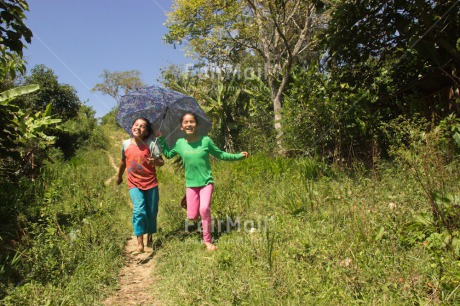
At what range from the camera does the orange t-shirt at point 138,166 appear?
4.61 meters

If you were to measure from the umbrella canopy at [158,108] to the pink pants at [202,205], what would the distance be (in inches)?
40.1

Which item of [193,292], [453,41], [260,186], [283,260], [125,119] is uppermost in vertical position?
[453,41]

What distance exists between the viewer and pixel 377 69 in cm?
665

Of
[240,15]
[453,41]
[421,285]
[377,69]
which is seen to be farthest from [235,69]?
[421,285]

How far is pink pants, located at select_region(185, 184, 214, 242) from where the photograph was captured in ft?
13.8

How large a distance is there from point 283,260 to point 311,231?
705 millimetres

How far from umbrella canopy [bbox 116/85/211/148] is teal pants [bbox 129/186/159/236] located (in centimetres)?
82

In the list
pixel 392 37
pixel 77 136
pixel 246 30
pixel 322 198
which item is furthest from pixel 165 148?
pixel 77 136

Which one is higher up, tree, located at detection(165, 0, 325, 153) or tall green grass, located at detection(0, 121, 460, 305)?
tree, located at detection(165, 0, 325, 153)

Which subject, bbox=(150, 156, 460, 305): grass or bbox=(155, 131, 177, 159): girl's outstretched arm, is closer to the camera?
bbox=(150, 156, 460, 305): grass

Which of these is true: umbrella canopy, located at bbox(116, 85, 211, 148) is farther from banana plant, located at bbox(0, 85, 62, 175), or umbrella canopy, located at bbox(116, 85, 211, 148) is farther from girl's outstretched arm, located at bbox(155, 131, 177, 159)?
banana plant, located at bbox(0, 85, 62, 175)

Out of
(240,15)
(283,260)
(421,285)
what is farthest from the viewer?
(240,15)

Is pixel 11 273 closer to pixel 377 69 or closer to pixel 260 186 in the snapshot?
pixel 260 186

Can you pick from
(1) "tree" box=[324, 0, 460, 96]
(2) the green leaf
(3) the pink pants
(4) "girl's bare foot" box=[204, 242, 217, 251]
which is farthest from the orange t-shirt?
(1) "tree" box=[324, 0, 460, 96]
